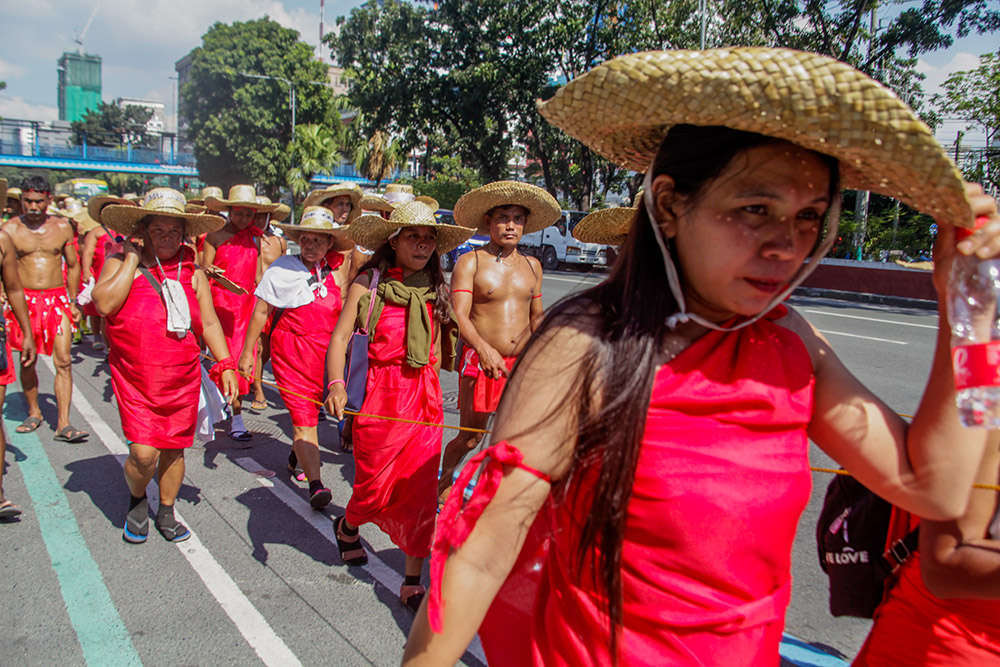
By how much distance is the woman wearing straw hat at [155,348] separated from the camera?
4.34m

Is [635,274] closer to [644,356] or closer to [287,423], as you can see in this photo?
[644,356]

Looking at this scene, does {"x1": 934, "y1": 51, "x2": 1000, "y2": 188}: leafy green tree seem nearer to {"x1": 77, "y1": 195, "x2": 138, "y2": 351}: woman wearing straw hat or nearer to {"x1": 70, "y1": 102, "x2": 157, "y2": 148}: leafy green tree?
{"x1": 77, "y1": 195, "x2": 138, "y2": 351}: woman wearing straw hat

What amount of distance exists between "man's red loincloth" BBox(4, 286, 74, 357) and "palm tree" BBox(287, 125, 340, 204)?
123 feet

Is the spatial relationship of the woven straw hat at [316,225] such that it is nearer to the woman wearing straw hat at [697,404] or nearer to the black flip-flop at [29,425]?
the black flip-flop at [29,425]

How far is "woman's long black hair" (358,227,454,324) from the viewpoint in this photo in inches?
168

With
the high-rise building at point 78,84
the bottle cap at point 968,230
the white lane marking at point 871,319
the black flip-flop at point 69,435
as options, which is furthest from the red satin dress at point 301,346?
the high-rise building at point 78,84

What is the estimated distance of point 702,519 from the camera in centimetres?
131

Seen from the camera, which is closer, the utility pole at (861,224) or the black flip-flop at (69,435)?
the black flip-flop at (69,435)

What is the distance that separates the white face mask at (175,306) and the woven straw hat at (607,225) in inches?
95.5

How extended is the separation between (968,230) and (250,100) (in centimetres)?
5138

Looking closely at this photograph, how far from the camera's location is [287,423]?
284 inches

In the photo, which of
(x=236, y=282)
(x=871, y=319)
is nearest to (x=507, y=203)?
(x=236, y=282)

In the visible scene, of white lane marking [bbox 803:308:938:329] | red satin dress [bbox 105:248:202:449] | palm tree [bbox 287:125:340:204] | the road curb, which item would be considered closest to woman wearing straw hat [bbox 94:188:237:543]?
red satin dress [bbox 105:248:202:449]

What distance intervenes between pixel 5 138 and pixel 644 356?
2933 inches
